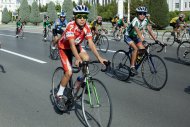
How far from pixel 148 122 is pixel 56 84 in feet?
6.72

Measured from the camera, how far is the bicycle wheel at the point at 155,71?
805cm

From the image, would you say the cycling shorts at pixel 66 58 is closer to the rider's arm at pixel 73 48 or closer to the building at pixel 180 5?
the rider's arm at pixel 73 48

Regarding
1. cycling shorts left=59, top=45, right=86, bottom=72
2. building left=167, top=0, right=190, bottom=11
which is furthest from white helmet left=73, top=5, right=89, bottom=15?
building left=167, top=0, right=190, bottom=11

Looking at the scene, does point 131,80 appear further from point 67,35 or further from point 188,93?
point 67,35

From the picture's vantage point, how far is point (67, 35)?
5.68 m

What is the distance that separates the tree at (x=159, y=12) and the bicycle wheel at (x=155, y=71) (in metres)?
24.6

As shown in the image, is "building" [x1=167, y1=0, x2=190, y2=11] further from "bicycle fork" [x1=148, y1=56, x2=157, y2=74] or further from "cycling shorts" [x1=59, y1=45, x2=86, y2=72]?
"cycling shorts" [x1=59, y1=45, x2=86, y2=72]

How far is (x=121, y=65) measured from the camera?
954 cm

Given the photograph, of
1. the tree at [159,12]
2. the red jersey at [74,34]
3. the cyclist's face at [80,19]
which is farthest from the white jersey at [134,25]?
the tree at [159,12]

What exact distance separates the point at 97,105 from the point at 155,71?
337 centimetres

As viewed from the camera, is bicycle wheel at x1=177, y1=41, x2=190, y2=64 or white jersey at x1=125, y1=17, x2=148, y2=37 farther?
bicycle wheel at x1=177, y1=41, x2=190, y2=64

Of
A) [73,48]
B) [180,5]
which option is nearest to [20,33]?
[73,48]

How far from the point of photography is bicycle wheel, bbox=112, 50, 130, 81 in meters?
9.27

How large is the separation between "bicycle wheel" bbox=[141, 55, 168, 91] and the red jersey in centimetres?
273
